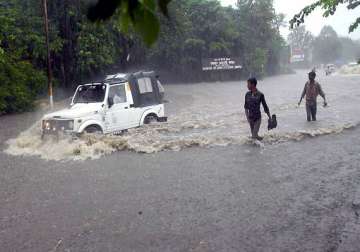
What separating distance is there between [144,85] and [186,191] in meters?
5.51

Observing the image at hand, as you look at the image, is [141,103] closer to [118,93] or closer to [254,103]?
[118,93]

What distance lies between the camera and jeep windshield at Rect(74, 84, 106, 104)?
436 inches

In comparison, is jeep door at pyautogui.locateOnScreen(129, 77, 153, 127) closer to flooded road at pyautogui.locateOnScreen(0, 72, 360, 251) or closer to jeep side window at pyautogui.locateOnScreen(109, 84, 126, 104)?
flooded road at pyautogui.locateOnScreen(0, 72, 360, 251)

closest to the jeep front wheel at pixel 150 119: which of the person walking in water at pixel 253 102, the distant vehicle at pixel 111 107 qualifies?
the distant vehicle at pixel 111 107

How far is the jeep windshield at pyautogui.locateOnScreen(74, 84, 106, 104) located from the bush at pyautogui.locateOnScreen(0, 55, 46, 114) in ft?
28.4

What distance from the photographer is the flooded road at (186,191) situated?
5168 millimetres

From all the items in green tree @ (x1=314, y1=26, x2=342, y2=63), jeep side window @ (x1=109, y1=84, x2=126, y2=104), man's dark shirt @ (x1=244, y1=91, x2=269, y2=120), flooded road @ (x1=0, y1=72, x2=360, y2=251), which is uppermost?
green tree @ (x1=314, y1=26, x2=342, y2=63)

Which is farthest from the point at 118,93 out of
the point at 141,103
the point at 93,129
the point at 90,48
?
the point at 90,48

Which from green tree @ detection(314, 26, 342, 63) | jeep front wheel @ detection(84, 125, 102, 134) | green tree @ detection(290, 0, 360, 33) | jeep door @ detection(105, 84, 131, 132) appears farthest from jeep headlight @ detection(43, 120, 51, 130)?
green tree @ detection(314, 26, 342, 63)

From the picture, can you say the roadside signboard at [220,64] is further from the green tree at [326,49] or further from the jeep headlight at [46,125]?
the green tree at [326,49]

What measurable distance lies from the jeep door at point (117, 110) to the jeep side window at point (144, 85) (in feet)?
2.23

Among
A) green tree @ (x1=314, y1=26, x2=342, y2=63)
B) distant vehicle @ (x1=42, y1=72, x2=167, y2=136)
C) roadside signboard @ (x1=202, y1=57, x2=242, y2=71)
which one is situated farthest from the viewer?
green tree @ (x1=314, y1=26, x2=342, y2=63)

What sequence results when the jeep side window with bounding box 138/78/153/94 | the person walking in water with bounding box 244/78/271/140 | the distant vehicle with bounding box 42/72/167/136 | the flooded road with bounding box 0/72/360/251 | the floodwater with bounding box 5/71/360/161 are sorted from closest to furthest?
the flooded road with bounding box 0/72/360/251 → the person walking in water with bounding box 244/78/271/140 → the floodwater with bounding box 5/71/360/161 → the distant vehicle with bounding box 42/72/167/136 → the jeep side window with bounding box 138/78/153/94

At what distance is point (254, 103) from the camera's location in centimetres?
941
